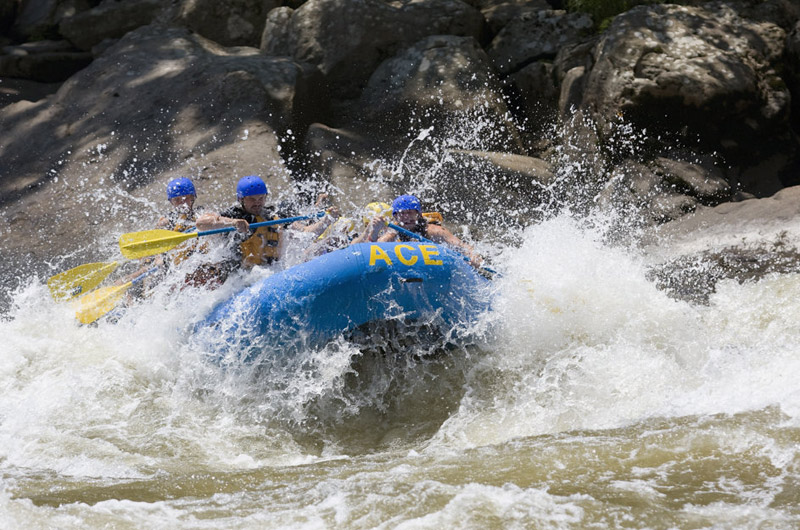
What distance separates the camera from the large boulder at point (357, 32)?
9938mm

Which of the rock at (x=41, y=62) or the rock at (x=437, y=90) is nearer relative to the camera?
the rock at (x=437, y=90)

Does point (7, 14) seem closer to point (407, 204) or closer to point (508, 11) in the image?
point (508, 11)

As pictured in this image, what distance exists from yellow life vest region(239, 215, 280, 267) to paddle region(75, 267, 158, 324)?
86 cm

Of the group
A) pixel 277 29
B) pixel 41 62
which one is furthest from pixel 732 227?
pixel 41 62

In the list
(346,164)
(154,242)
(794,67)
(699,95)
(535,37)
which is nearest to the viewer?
(154,242)

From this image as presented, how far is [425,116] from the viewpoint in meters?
9.11

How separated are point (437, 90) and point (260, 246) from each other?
3.95 meters

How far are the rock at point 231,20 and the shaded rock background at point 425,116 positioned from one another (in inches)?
7.9

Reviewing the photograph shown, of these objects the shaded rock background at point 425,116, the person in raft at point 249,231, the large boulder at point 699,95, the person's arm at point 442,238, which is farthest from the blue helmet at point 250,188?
the large boulder at point 699,95

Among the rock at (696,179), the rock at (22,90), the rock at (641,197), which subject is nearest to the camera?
the rock at (641,197)

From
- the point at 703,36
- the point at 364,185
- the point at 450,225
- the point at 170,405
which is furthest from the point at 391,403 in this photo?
Answer: the point at 703,36

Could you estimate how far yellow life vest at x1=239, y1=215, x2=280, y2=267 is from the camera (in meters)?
5.92

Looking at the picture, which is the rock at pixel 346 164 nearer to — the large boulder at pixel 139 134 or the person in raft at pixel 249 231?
the large boulder at pixel 139 134

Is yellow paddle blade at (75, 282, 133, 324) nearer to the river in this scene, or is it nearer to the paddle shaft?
the river
